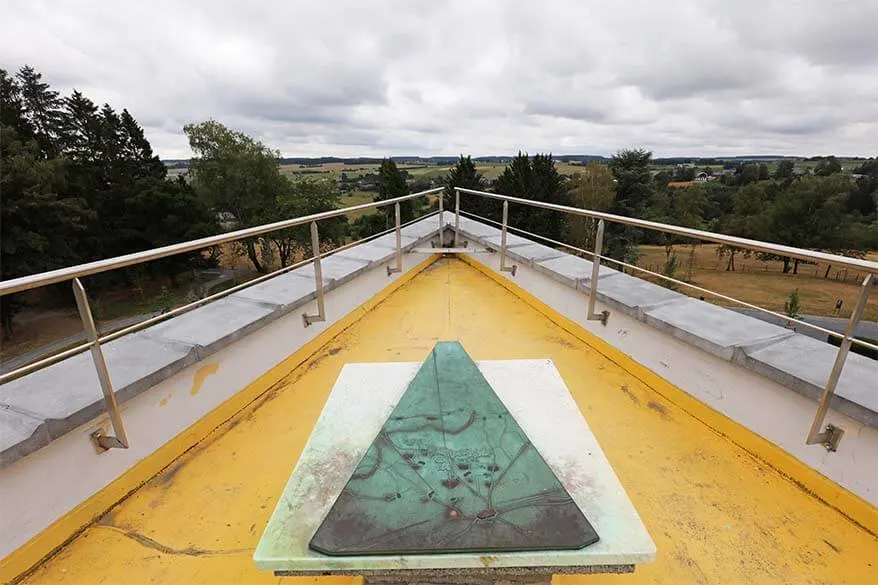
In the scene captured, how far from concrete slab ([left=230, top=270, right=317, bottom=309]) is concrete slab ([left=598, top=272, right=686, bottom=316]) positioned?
219 centimetres

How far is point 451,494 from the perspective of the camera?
1.14 m

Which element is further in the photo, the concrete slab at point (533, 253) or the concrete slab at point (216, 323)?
the concrete slab at point (533, 253)

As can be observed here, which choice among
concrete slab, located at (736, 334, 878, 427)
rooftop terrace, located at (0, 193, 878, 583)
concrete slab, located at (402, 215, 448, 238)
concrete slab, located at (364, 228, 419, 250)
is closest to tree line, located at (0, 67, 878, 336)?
concrete slab, located at (402, 215, 448, 238)

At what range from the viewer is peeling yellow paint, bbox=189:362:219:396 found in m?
2.08

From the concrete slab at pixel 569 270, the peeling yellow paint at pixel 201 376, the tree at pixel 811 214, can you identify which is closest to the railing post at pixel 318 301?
the peeling yellow paint at pixel 201 376

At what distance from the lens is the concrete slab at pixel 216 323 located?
2156 mm

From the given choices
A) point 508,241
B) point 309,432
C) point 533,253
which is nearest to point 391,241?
point 508,241

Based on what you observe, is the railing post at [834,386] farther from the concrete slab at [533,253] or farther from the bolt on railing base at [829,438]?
the concrete slab at [533,253]

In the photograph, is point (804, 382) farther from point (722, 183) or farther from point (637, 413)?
point (722, 183)

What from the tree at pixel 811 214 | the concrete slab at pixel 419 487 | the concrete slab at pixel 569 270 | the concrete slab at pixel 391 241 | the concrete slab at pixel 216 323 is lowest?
the tree at pixel 811 214

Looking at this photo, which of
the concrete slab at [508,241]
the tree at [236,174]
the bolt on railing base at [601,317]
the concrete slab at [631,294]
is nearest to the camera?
the concrete slab at [631,294]

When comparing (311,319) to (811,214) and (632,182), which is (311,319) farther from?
(811,214)

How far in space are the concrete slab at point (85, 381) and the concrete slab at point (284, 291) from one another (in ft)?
2.45

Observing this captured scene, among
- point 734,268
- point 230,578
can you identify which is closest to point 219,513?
point 230,578
